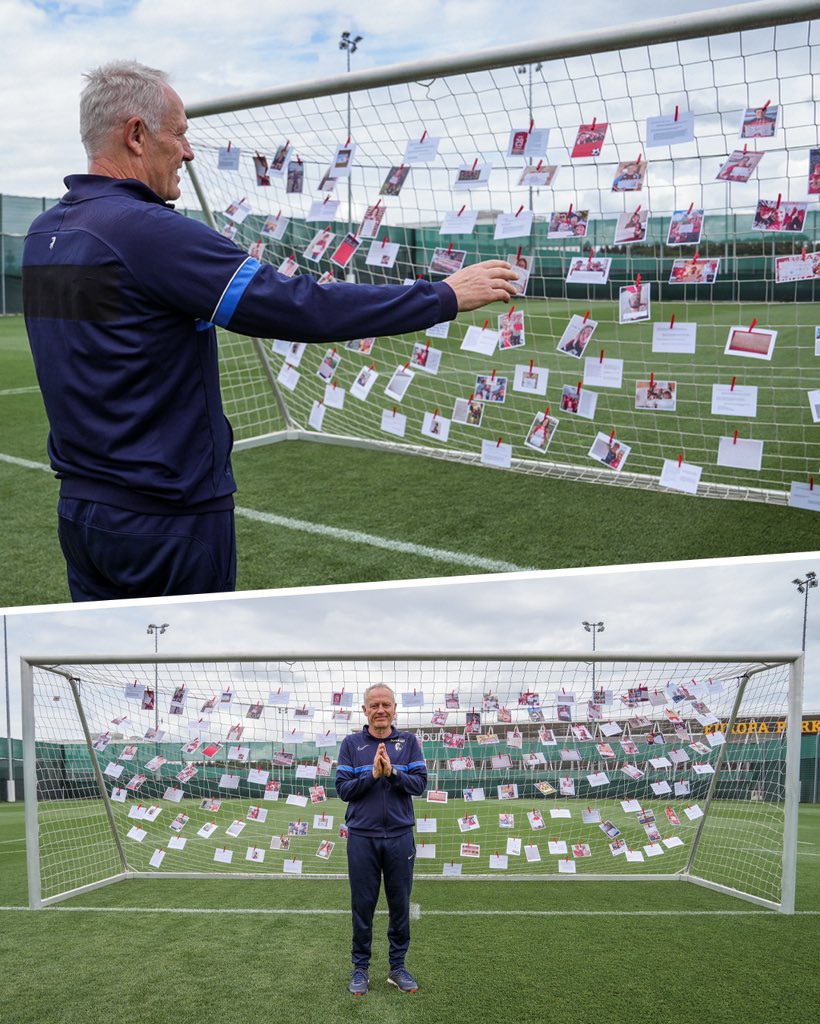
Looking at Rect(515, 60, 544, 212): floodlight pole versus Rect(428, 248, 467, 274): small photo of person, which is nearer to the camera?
Rect(515, 60, 544, 212): floodlight pole

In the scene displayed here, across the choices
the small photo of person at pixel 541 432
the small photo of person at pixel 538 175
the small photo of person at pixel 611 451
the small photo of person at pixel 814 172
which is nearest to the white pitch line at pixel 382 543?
the small photo of person at pixel 541 432

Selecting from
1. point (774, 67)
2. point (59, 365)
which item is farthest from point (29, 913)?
point (774, 67)

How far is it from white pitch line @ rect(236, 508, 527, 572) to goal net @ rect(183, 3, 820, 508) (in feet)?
2.57

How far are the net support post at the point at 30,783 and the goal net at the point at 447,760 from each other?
1cm

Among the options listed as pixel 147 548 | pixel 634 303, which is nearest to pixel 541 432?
pixel 634 303

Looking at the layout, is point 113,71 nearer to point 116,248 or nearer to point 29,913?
point 116,248

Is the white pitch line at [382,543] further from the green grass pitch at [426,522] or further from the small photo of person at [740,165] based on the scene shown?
the small photo of person at [740,165]

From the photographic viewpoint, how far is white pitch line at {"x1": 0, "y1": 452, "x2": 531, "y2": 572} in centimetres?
475

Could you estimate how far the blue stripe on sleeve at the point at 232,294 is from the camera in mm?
1865

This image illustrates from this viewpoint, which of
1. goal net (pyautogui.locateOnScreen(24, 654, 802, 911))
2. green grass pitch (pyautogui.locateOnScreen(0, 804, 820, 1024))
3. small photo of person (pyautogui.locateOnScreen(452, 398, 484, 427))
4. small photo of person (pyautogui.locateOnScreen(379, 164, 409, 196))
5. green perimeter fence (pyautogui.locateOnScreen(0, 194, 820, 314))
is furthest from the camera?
small photo of person (pyautogui.locateOnScreen(452, 398, 484, 427))

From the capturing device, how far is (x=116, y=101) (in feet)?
6.61

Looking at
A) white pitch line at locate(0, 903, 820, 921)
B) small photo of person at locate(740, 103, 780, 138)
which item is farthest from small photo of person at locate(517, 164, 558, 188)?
white pitch line at locate(0, 903, 820, 921)

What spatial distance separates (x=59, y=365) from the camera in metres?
2.04

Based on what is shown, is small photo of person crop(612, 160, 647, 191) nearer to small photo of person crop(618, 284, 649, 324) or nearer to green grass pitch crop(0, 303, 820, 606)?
small photo of person crop(618, 284, 649, 324)
